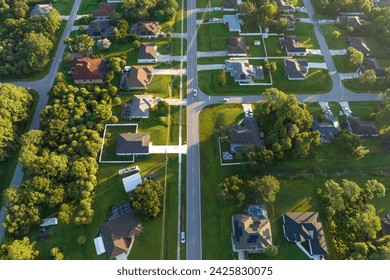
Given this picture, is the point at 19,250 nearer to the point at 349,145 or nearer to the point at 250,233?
the point at 250,233

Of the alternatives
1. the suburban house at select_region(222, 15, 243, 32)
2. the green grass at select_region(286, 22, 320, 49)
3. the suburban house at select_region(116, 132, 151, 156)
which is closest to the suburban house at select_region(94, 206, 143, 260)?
the suburban house at select_region(116, 132, 151, 156)

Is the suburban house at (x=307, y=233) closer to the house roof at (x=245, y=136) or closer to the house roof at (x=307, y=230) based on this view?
the house roof at (x=307, y=230)

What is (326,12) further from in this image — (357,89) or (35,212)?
(35,212)

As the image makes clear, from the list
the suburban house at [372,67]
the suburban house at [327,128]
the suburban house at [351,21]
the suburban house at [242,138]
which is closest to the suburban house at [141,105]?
the suburban house at [242,138]

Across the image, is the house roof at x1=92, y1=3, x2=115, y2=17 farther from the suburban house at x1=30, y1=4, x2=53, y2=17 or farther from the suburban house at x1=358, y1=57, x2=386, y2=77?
the suburban house at x1=358, y1=57, x2=386, y2=77

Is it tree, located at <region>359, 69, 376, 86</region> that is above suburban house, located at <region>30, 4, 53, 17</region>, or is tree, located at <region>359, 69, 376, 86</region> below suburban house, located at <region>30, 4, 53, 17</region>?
below

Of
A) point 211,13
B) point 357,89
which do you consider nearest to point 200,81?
point 211,13

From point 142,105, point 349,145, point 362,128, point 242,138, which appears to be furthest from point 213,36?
point 349,145
